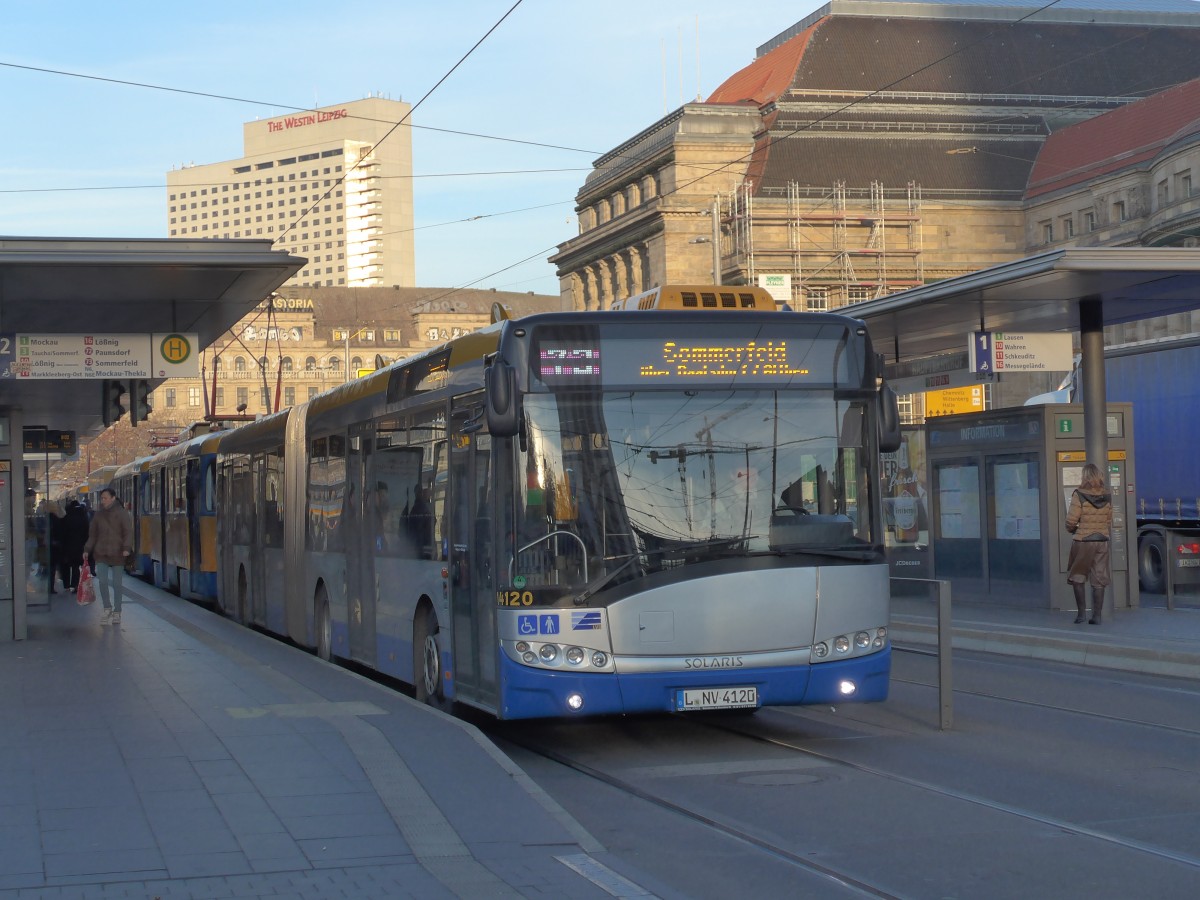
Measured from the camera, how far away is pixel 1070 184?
3396 inches

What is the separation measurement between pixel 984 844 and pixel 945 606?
3920 mm

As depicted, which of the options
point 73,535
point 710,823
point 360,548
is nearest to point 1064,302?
point 360,548

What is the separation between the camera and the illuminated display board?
10.2 meters

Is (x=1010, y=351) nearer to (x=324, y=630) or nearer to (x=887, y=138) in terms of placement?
(x=324, y=630)

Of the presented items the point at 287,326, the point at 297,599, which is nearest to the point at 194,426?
the point at 297,599

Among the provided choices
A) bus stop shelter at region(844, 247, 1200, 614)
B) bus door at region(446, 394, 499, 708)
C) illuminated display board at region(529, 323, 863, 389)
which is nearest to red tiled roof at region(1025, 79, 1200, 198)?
bus stop shelter at region(844, 247, 1200, 614)

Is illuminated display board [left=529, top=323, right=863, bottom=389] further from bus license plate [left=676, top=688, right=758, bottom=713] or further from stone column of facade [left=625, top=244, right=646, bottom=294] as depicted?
stone column of facade [left=625, top=244, right=646, bottom=294]

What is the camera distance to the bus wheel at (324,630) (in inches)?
634

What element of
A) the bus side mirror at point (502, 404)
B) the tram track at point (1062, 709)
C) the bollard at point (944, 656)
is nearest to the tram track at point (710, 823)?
the bus side mirror at point (502, 404)

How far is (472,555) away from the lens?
10.9 m

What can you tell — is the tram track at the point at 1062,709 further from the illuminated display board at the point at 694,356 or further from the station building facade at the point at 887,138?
the station building facade at the point at 887,138

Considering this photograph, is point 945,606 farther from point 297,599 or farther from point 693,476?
point 297,599

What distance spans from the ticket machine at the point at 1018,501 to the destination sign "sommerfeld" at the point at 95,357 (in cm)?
1014

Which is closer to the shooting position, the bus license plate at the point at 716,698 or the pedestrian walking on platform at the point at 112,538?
the bus license plate at the point at 716,698
